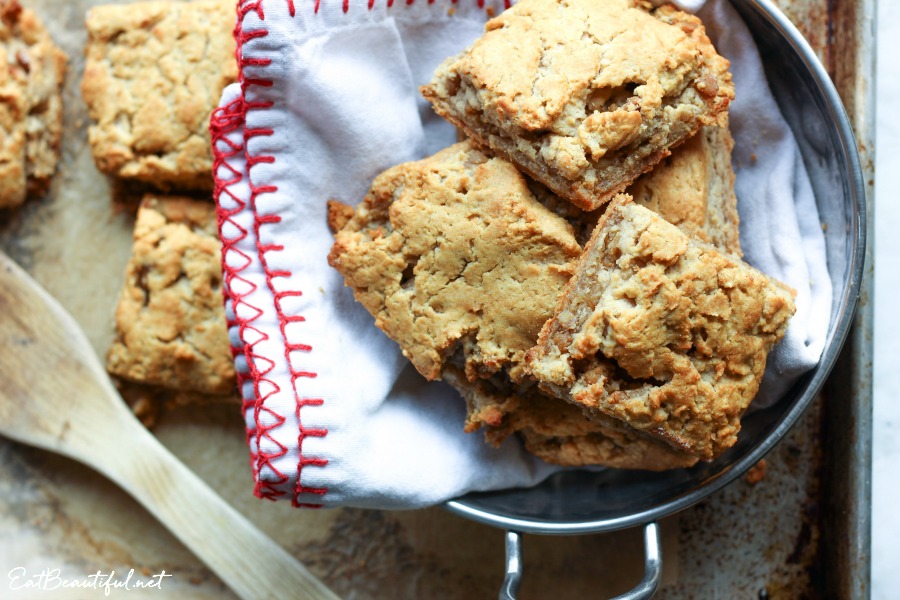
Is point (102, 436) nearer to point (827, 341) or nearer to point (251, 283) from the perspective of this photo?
point (251, 283)

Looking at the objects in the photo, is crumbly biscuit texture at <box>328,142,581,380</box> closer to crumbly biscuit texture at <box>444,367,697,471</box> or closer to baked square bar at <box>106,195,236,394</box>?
crumbly biscuit texture at <box>444,367,697,471</box>

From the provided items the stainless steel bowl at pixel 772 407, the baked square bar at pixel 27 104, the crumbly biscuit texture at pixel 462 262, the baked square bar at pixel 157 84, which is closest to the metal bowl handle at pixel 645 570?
the stainless steel bowl at pixel 772 407

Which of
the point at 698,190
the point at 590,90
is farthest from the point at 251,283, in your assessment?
the point at 698,190

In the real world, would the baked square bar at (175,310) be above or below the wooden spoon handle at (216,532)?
above

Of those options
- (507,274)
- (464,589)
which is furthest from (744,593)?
(507,274)

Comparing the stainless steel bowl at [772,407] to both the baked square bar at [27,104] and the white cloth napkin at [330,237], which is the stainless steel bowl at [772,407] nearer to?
the white cloth napkin at [330,237]
